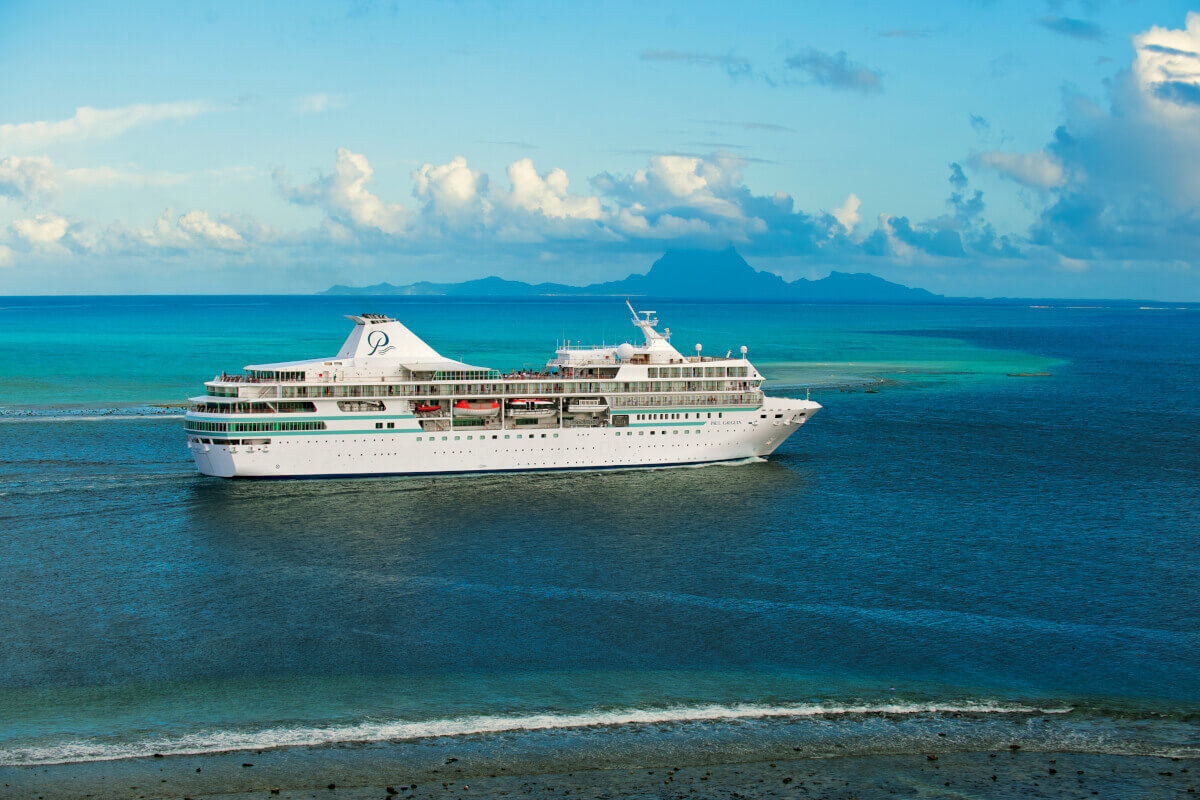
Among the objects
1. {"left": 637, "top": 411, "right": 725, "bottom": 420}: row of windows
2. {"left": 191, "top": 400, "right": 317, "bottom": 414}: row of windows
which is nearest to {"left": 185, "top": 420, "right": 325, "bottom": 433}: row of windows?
{"left": 191, "top": 400, "right": 317, "bottom": 414}: row of windows

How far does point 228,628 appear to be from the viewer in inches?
1252

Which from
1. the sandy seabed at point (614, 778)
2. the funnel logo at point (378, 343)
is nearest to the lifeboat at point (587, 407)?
the funnel logo at point (378, 343)

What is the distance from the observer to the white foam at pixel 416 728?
2428 centimetres

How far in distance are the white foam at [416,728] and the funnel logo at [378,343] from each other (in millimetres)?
33014

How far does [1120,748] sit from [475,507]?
1138 inches

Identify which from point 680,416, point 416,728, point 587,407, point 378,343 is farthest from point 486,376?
point 416,728

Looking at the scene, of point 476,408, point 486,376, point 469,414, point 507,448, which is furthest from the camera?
point 486,376

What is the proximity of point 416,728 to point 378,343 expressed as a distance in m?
33.8

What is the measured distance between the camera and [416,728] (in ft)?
84.1

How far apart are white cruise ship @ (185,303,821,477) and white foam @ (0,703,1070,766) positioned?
2871 cm

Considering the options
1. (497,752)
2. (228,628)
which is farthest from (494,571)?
(497,752)

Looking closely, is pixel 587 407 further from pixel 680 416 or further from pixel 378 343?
pixel 378 343

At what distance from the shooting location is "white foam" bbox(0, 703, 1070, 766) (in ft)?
79.7

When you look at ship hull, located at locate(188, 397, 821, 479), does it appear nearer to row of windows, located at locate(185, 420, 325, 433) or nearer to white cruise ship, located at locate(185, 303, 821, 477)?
white cruise ship, located at locate(185, 303, 821, 477)
